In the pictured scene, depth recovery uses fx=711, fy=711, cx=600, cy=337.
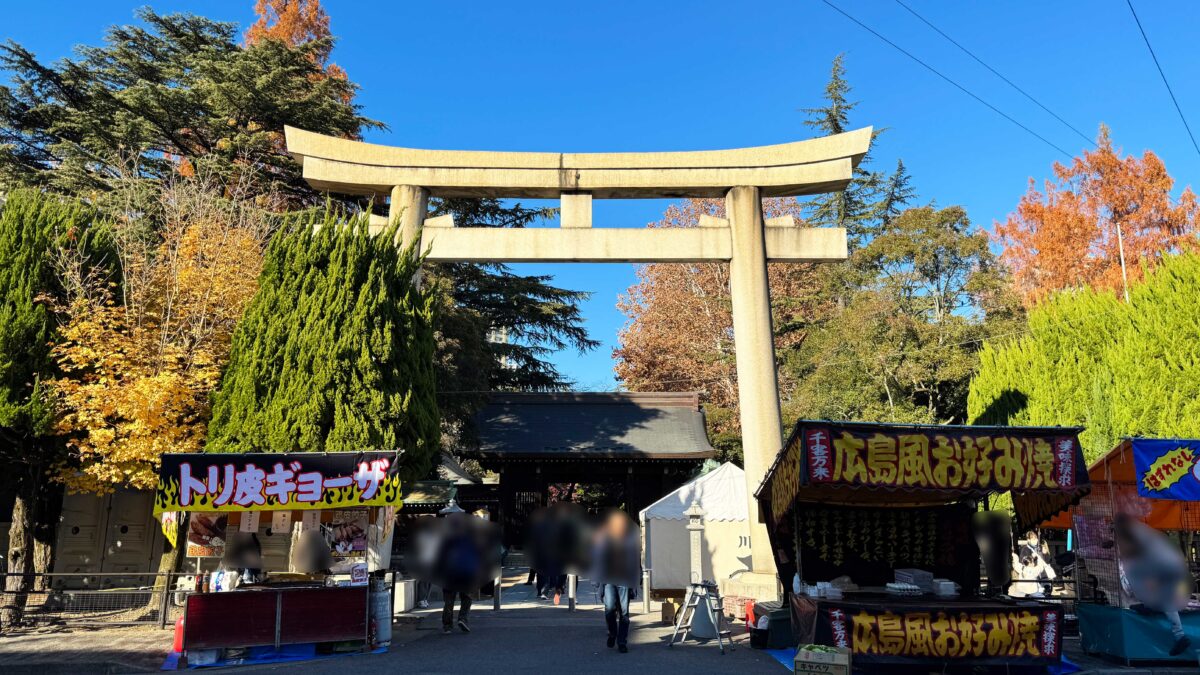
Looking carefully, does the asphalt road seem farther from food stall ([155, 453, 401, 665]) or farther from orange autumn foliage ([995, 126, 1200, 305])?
orange autumn foliage ([995, 126, 1200, 305])

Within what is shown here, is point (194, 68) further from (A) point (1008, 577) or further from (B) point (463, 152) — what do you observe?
(A) point (1008, 577)

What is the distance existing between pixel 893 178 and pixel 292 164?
27.2m

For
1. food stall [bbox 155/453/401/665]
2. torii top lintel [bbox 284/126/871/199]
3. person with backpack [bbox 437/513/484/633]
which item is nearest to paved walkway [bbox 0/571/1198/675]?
person with backpack [bbox 437/513/484/633]

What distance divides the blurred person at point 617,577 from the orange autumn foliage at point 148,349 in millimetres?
7288

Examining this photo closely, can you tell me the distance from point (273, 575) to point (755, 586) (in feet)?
24.8

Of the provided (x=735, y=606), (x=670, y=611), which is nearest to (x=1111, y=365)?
(x=735, y=606)

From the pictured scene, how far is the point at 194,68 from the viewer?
64.1 feet

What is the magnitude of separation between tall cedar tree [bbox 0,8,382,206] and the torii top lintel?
527cm

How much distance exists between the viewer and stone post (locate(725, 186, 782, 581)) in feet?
41.4

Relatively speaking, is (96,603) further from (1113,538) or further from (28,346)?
(1113,538)

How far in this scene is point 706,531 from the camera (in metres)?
15.0

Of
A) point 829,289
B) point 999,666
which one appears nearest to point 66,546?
point 999,666

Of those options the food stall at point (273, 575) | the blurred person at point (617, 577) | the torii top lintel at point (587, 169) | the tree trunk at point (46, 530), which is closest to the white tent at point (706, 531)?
the blurred person at point (617, 577)

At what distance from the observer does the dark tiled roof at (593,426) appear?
2178cm
